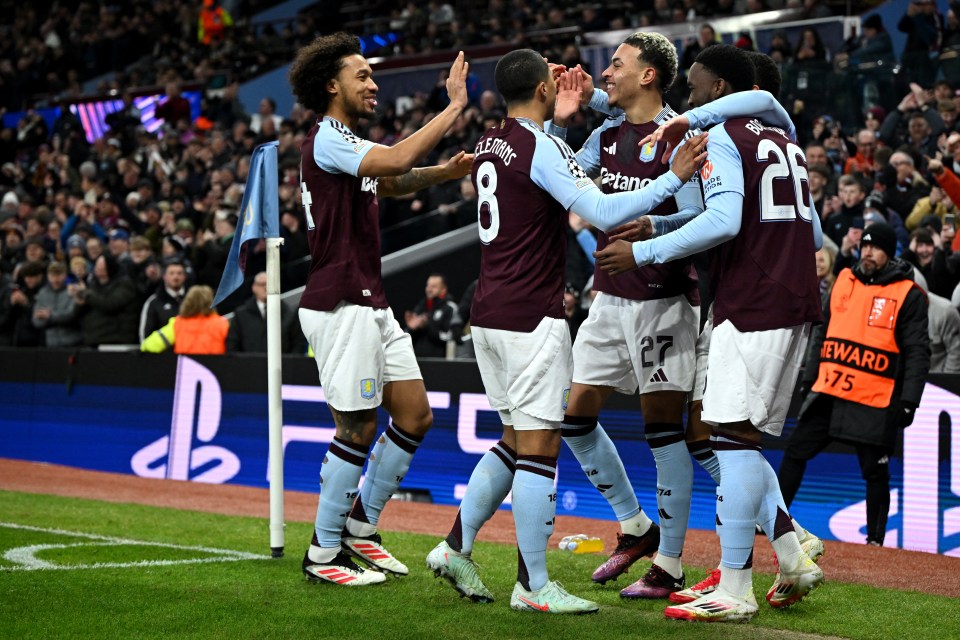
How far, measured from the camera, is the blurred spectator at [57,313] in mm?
14266

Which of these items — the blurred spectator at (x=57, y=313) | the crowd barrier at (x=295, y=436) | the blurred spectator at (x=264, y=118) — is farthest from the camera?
the blurred spectator at (x=264, y=118)

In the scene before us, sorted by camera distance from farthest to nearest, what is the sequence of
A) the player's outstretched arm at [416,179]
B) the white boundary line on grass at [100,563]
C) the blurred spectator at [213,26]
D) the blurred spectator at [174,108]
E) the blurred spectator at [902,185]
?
the blurred spectator at [213,26]
the blurred spectator at [174,108]
the blurred spectator at [902,185]
the white boundary line on grass at [100,563]
the player's outstretched arm at [416,179]

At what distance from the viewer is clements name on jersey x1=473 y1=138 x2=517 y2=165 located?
5.21 m

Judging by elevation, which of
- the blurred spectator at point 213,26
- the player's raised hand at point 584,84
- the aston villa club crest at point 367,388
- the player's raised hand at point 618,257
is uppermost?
the blurred spectator at point 213,26

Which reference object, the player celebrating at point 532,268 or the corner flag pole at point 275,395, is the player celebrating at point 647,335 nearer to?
the player celebrating at point 532,268

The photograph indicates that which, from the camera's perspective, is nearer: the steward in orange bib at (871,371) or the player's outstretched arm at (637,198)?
the player's outstretched arm at (637,198)

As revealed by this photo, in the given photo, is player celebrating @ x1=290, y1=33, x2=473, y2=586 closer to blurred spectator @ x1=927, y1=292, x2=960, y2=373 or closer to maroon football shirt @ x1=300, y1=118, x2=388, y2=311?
maroon football shirt @ x1=300, y1=118, x2=388, y2=311

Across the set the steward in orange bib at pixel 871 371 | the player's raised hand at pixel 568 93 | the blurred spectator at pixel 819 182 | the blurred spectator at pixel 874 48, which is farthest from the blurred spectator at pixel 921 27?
the player's raised hand at pixel 568 93

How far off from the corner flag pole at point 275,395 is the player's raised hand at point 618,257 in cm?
225

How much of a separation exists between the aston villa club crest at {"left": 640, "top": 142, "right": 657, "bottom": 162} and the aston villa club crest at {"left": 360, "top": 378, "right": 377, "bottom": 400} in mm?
1689

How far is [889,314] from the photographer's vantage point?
784cm

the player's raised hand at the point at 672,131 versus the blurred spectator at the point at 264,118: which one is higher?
the blurred spectator at the point at 264,118

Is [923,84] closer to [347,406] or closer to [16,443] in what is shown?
[347,406]

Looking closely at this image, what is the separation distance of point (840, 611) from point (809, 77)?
9.46 metres
